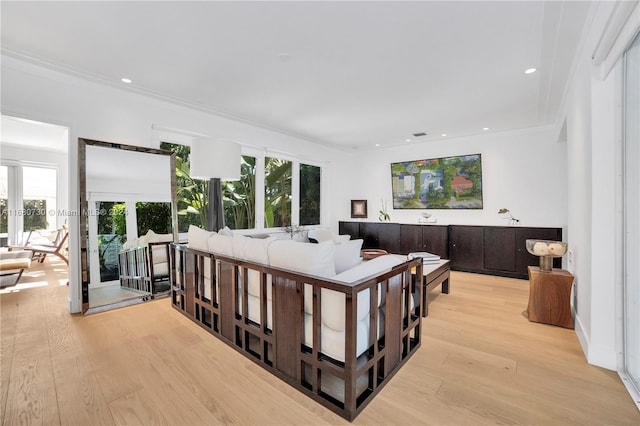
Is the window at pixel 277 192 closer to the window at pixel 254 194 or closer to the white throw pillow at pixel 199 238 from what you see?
the window at pixel 254 194

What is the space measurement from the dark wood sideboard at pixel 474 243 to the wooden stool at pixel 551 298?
1918 mm

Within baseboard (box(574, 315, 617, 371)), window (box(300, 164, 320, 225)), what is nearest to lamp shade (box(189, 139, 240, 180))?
window (box(300, 164, 320, 225))

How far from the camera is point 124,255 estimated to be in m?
3.42

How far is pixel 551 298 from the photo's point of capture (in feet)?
9.11

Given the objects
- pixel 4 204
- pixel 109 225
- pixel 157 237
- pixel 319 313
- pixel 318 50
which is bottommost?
pixel 319 313

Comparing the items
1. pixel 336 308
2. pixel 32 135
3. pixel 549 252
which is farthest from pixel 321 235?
pixel 32 135

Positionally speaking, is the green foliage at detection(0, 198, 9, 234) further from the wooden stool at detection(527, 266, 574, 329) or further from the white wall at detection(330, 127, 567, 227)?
the wooden stool at detection(527, 266, 574, 329)

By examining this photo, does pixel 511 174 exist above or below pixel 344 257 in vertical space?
above

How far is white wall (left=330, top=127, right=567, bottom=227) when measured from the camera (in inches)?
187

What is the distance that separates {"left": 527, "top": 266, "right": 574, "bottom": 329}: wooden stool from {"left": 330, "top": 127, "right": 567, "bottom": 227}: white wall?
94.6 inches

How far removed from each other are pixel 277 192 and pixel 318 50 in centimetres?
→ 325

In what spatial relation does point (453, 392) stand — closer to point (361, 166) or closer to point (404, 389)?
point (404, 389)

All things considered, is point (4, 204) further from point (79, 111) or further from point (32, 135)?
point (79, 111)

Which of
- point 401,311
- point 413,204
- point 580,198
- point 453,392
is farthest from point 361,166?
Answer: point 453,392
